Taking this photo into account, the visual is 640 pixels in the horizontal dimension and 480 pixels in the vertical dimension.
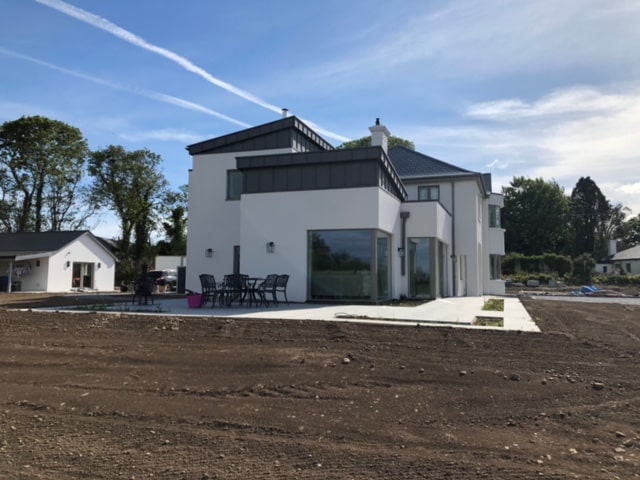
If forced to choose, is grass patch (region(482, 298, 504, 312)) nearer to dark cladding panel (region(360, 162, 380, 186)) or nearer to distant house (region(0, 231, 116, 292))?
dark cladding panel (region(360, 162, 380, 186))

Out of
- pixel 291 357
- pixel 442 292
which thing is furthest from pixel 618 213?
pixel 291 357

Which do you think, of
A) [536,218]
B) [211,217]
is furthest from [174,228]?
[536,218]

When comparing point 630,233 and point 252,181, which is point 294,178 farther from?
point 630,233

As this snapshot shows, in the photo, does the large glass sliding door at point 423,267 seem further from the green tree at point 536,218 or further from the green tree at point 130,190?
the green tree at point 536,218

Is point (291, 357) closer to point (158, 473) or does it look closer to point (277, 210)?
point (158, 473)

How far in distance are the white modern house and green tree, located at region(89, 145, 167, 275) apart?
72.1 feet

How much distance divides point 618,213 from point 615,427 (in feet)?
260

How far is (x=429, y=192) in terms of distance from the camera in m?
22.7

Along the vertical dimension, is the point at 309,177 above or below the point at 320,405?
above

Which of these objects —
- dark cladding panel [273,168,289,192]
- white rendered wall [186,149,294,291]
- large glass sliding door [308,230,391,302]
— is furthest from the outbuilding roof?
dark cladding panel [273,168,289,192]

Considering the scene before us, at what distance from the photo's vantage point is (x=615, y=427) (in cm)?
421

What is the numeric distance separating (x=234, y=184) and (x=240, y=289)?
21.7 feet

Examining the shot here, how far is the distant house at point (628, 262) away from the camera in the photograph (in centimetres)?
4947

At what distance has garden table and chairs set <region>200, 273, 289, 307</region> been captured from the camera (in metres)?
13.1
